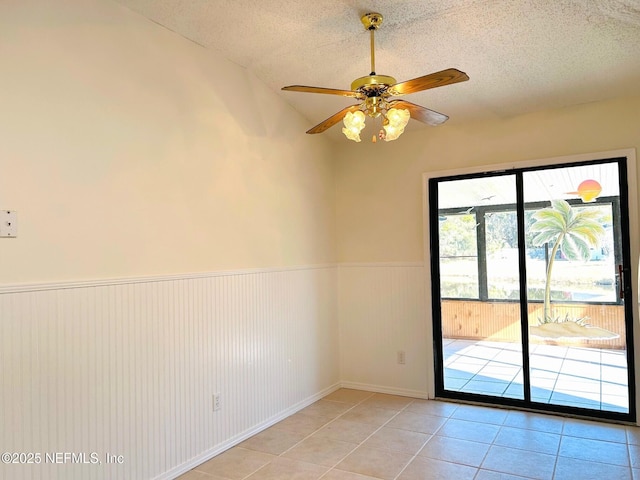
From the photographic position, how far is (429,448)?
3.11 meters

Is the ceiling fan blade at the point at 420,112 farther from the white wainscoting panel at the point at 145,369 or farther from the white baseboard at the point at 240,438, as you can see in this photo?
the white baseboard at the point at 240,438

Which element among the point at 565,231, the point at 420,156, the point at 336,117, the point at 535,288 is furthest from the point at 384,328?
the point at 336,117

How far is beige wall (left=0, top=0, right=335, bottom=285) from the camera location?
7.07 ft

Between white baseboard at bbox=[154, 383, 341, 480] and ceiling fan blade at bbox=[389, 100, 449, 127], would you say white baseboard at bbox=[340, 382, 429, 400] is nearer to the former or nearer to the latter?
white baseboard at bbox=[154, 383, 341, 480]

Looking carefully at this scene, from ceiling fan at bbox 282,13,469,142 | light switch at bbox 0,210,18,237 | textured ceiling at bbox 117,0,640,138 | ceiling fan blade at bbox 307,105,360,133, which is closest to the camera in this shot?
light switch at bbox 0,210,18,237

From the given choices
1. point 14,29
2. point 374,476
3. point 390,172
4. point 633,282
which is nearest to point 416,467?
point 374,476

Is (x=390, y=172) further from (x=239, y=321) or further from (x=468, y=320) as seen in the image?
(x=239, y=321)

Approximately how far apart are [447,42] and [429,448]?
263cm

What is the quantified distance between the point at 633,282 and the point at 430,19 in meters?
2.42

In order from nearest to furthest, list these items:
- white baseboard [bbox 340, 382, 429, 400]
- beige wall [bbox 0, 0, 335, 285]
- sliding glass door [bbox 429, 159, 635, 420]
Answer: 1. beige wall [bbox 0, 0, 335, 285]
2. sliding glass door [bbox 429, 159, 635, 420]
3. white baseboard [bbox 340, 382, 429, 400]

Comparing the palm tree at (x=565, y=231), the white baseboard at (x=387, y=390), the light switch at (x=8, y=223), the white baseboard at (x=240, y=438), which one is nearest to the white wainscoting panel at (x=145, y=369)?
the white baseboard at (x=240, y=438)

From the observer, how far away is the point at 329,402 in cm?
413

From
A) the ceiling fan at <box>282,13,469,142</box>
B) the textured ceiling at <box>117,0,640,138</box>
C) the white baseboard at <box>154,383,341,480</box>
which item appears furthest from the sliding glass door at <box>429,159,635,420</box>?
the ceiling fan at <box>282,13,469,142</box>

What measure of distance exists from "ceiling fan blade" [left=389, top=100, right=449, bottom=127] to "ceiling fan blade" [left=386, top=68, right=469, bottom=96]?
0.30 ft
